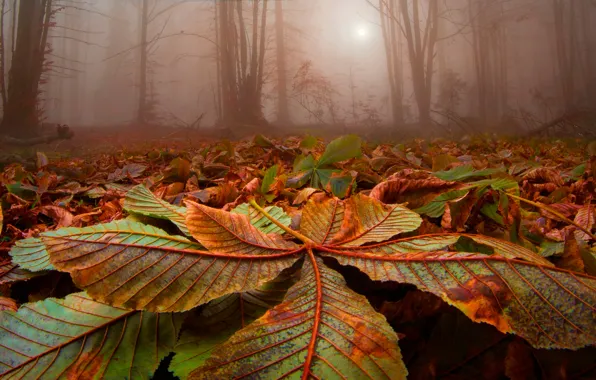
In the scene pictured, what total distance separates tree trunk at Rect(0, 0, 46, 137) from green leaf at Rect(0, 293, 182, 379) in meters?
4.29

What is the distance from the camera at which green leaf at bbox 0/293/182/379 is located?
0.58ft

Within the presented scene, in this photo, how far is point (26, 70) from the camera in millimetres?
3492

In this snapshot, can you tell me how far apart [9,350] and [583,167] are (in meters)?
1.17

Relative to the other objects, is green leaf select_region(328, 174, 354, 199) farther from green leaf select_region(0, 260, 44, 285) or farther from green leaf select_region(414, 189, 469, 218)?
green leaf select_region(0, 260, 44, 285)

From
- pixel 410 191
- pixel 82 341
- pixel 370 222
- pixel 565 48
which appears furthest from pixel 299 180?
pixel 565 48

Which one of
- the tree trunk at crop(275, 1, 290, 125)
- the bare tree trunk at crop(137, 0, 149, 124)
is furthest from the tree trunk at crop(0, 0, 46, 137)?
the tree trunk at crop(275, 1, 290, 125)

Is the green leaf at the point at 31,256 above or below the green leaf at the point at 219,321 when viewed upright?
above

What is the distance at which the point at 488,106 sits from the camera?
4105 mm

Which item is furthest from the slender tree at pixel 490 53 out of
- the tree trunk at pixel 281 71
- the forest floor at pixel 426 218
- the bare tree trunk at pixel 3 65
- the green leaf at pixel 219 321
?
the bare tree trunk at pixel 3 65

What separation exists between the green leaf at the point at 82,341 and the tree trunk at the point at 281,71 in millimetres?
4254

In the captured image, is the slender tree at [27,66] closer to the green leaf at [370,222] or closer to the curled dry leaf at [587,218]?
the green leaf at [370,222]

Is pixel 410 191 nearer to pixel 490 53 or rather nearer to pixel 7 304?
pixel 7 304

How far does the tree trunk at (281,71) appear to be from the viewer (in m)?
4.30

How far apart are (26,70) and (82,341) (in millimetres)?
4602
